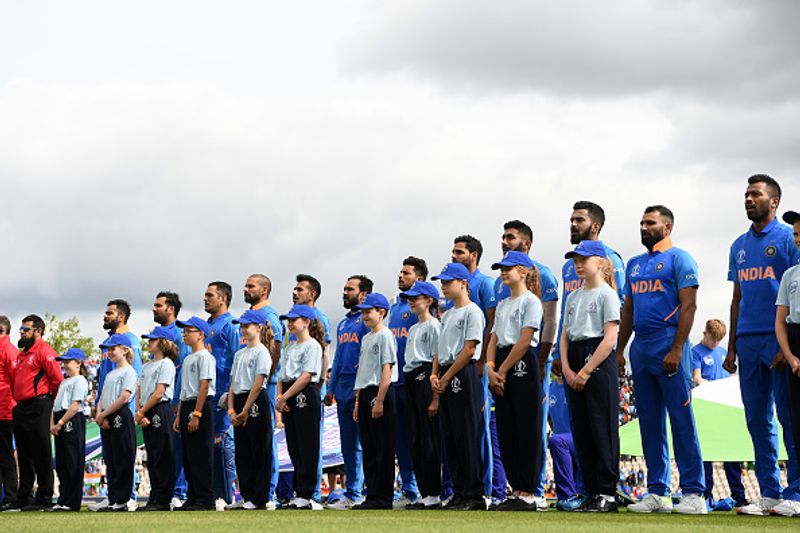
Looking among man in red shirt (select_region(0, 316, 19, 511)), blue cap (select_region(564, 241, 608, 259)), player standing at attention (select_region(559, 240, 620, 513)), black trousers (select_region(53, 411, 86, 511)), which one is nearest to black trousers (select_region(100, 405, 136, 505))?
black trousers (select_region(53, 411, 86, 511))

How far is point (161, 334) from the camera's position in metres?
11.7

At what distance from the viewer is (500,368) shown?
899cm

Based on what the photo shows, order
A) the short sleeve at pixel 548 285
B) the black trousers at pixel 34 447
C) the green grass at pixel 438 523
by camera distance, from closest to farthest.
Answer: the green grass at pixel 438 523 → the short sleeve at pixel 548 285 → the black trousers at pixel 34 447

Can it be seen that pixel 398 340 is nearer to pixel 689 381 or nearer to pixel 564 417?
pixel 564 417

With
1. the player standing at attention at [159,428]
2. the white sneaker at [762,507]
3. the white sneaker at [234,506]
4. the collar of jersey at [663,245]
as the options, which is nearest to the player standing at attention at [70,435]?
the player standing at attention at [159,428]

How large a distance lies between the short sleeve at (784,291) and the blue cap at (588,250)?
1483 millimetres

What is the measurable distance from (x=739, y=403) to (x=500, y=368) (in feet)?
17.7

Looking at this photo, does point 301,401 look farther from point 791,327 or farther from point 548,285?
point 791,327

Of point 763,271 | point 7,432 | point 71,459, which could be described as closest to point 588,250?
point 763,271

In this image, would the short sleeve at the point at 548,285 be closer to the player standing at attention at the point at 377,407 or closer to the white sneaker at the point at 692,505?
the player standing at attention at the point at 377,407

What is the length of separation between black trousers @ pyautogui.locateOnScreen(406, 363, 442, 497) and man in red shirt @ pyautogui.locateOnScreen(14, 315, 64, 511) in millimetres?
4489

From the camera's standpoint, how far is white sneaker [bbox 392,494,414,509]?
413 inches

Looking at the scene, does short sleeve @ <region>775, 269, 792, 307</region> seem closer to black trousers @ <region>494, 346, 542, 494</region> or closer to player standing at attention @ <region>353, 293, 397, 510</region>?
black trousers @ <region>494, 346, 542, 494</region>

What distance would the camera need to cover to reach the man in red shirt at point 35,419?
12.2 metres
